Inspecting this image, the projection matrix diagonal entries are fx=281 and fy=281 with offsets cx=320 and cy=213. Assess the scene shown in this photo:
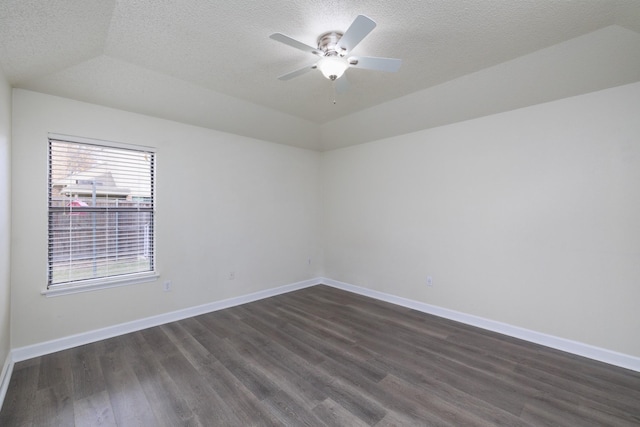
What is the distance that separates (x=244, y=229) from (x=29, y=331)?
237 cm

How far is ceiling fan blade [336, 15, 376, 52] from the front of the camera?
1.62 meters

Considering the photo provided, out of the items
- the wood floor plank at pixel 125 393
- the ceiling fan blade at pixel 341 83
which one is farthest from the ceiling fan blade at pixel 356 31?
the wood floor plank at pixel 125 393

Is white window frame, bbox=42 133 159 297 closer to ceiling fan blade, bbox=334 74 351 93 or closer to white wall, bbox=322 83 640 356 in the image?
ceiling fan blade, bbox=334 74 351 93

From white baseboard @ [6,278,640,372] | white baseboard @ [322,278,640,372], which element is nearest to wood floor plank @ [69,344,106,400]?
white baseboard @ [6,278,640,372]

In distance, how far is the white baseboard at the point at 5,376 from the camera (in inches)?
80.8

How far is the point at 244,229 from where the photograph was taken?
4156mm

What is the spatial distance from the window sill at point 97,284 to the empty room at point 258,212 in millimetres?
22

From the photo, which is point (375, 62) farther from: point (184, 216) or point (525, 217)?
point (184, 216)

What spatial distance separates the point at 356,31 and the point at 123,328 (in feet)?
11.9

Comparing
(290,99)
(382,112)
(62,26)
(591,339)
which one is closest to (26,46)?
(62,26)

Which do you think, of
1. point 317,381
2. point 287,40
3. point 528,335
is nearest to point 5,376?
point 317,381

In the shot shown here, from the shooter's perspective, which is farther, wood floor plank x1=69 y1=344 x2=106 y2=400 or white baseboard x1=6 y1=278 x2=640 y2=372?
white baseboard x1=6 y1=278 x2=640 y2=372

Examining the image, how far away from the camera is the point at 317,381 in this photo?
7.45 ft

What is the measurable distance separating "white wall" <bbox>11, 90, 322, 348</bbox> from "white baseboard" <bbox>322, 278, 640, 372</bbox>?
184cm
